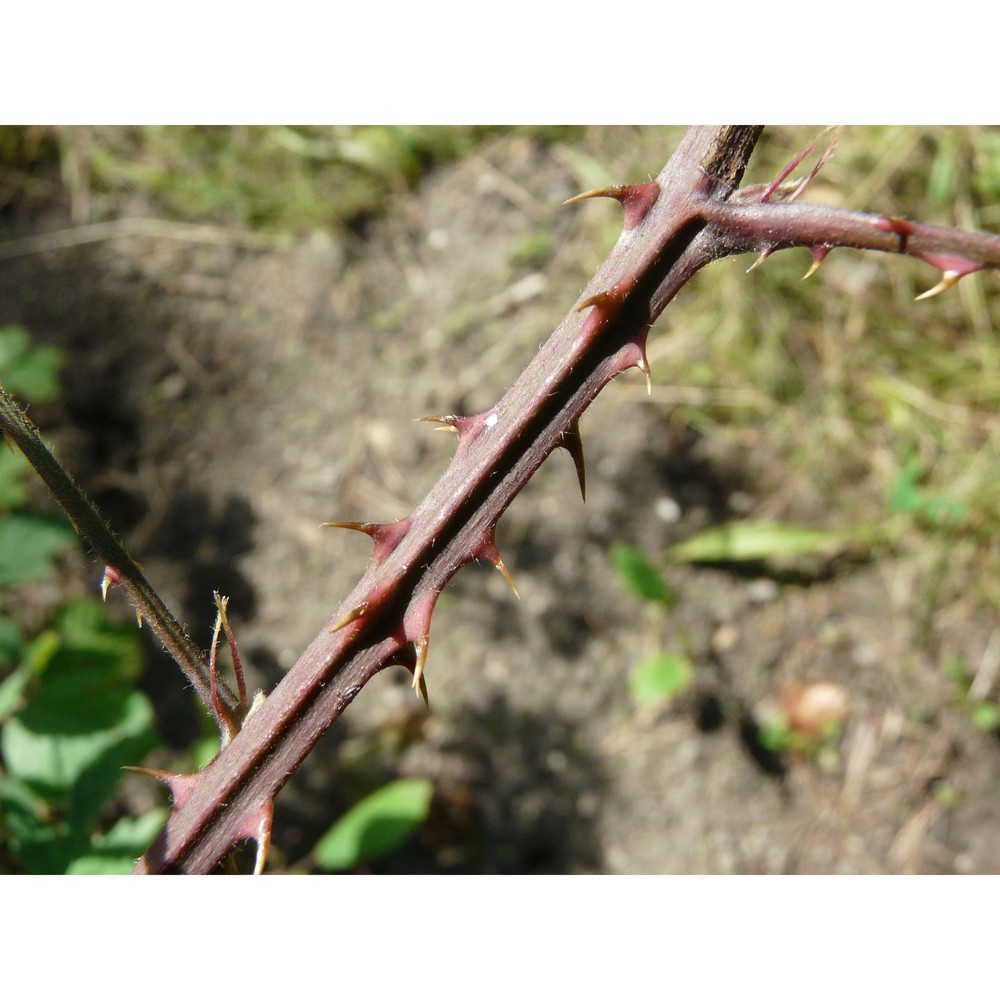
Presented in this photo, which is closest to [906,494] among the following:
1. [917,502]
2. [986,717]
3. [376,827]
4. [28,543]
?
[917,502]

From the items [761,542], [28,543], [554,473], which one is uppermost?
[28,543]

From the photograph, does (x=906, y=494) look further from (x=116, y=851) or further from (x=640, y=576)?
(x=116, y=851)

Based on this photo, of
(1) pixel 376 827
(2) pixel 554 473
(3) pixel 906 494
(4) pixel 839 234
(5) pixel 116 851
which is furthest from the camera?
(2) pixel 554 473

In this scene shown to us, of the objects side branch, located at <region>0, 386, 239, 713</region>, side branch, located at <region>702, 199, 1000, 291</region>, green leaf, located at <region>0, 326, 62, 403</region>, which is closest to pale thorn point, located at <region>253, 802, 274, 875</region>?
side branch, located at <region>0, 386, 239, 713</region>

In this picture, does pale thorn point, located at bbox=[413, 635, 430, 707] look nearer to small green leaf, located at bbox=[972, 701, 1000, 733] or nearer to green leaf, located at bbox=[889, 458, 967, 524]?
green leaf, located at bbox=[889, 458, 967, 524]

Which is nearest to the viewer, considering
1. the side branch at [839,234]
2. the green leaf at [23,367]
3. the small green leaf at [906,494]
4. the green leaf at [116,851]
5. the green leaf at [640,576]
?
the side branch at [839,234]

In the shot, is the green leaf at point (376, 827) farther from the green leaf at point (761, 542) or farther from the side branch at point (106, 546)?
the side branch at point (106, 546)

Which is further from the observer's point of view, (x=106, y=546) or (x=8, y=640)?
(x=8, y=640)

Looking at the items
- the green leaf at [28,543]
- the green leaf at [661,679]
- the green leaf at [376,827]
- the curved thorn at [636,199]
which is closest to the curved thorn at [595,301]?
the curved thorn at [636,199]
